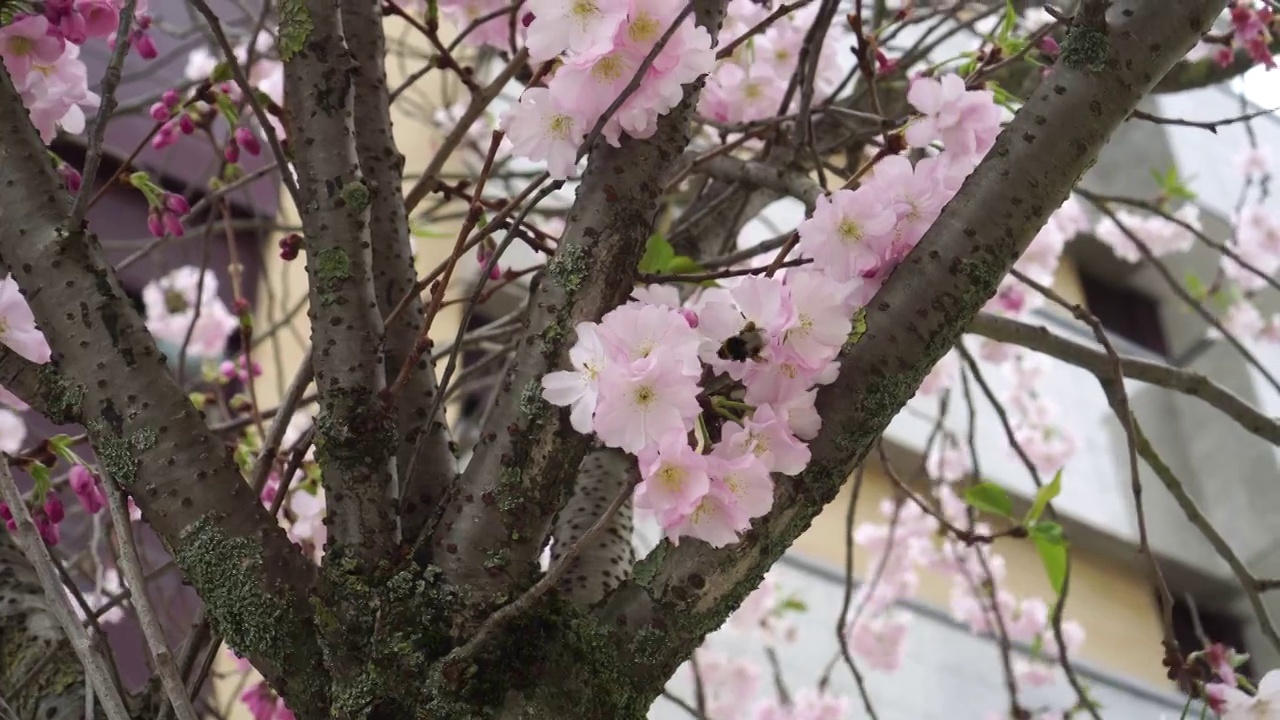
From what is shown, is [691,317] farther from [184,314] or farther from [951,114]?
[184,314]

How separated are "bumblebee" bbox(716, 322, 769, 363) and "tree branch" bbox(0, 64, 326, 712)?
0.98 feet

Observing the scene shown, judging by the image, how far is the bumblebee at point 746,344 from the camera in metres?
0.54

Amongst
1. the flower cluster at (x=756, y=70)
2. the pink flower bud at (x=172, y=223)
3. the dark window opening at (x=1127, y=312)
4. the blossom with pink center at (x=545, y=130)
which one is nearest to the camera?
the blossom with pink center at (x=545, y=130)

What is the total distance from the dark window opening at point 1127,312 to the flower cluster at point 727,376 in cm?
431

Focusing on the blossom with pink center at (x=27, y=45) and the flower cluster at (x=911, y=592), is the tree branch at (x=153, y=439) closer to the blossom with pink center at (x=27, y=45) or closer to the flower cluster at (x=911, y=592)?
the blossom with pink center at (x=27, y=45)

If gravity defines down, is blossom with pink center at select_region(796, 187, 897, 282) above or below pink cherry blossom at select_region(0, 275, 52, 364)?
above

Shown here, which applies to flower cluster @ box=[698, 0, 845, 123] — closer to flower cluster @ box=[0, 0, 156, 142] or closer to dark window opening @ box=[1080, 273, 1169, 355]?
flower cluster @ box=[0, 0, 156, 142]

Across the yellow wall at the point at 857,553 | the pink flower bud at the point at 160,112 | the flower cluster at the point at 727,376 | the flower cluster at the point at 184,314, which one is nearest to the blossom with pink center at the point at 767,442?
the flower cluster at the point at 727,376

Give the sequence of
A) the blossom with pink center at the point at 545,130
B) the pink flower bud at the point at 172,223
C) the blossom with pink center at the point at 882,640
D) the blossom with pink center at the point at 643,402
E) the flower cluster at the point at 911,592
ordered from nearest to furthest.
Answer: the blossom with pink center at the point at 643,402 → the blossom with pink center at the point at 545,130 → the pink flower bud at the point at 172,223 → the flower cluster at the point at 911,592 → the blossom with pink center at the point at 882,640

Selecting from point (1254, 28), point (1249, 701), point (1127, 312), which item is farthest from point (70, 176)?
point (1127, 312)

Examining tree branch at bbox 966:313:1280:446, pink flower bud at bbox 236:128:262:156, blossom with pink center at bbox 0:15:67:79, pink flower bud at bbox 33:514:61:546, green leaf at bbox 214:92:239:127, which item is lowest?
pink flower bud at bbox 33:514:61:546

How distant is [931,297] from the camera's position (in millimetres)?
576

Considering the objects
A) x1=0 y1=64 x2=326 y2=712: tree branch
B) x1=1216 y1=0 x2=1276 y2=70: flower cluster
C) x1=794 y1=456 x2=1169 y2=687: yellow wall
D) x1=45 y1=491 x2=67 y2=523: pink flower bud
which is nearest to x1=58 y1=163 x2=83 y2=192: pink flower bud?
x1=0 y1=64 x2=326 y2=712: tree branch

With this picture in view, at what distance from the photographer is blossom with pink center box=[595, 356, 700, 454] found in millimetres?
500
